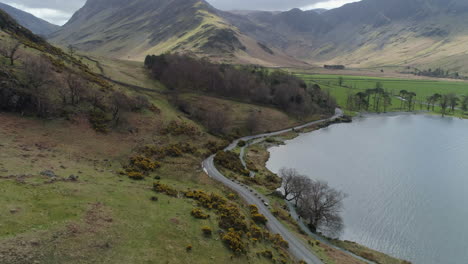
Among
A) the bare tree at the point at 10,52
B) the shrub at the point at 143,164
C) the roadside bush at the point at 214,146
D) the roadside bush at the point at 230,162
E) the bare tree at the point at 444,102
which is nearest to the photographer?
the shrub at the point at 143,164

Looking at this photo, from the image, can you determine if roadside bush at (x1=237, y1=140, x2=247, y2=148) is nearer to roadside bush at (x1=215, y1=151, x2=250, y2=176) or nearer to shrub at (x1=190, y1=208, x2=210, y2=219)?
roadside bush at (x1=215, y1=151, x2=250, y2=176)

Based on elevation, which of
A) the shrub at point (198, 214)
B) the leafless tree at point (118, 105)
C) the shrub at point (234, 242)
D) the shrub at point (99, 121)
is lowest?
the shrub at point (234, 242)

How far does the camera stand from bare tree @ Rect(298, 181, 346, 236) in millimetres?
51062

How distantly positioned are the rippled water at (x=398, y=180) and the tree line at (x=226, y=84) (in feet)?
79.0

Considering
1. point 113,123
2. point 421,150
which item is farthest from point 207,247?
point 421,150

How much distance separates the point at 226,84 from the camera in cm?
13938

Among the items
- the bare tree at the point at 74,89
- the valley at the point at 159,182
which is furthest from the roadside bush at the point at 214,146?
the bare tree at the point at 74,89

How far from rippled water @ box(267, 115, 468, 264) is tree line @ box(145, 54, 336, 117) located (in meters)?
24.1

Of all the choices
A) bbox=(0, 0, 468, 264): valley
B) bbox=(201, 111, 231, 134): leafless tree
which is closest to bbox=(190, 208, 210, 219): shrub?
bbox=(0, 0, 468, 264): valley

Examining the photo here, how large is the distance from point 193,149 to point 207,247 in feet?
146

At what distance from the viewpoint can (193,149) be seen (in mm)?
76000

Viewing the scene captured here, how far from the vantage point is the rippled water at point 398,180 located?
49500mm

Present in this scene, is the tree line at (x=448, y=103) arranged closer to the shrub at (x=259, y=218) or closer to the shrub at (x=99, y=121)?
the shrub at (x=259, y=218)

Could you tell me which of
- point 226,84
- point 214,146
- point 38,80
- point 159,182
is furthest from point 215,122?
point 159,182
